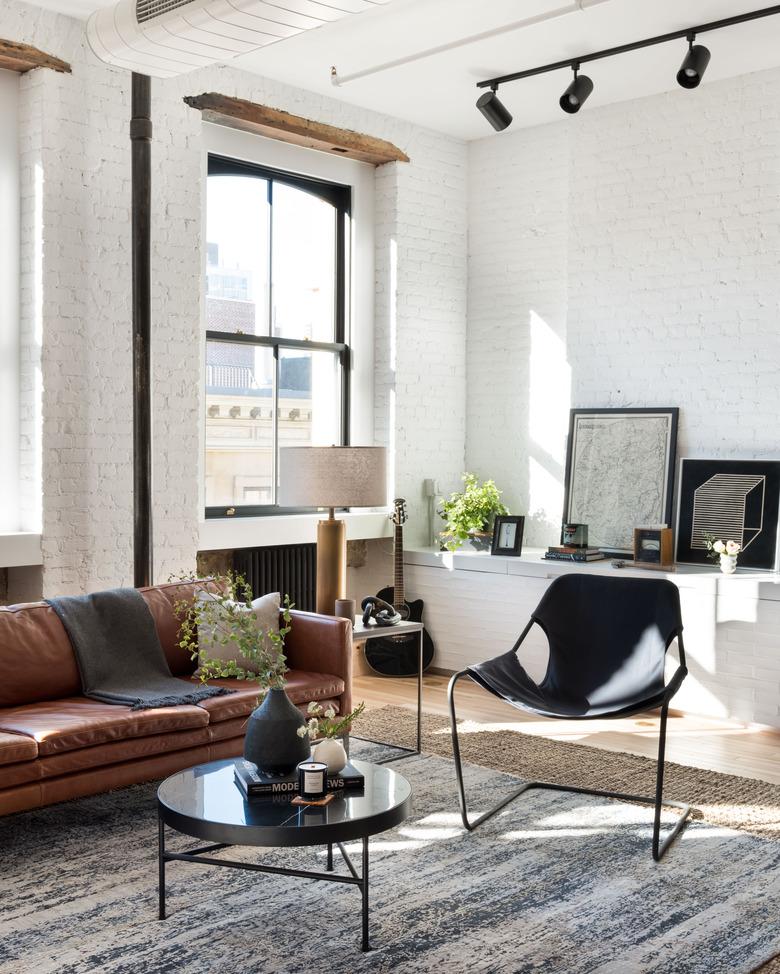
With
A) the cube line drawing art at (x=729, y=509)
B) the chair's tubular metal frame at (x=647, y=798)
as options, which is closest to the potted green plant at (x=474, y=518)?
the cube line drawing art at (x=729, y=509)

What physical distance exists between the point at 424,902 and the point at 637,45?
175 inches

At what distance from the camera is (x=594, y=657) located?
179 inches

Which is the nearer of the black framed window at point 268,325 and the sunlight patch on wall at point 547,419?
the black framed window at point 268,325

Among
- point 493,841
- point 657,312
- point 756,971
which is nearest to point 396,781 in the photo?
point 493,841

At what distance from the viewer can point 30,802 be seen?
359cm

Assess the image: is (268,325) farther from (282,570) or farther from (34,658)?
(34,658)

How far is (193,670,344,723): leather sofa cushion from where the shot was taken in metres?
4.18

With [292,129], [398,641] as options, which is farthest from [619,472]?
[292,129]

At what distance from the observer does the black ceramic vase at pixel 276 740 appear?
3234 mm

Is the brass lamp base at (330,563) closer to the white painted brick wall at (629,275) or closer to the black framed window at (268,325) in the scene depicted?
the black framed window at (268,325)

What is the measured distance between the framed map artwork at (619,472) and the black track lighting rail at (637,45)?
6.70 feet

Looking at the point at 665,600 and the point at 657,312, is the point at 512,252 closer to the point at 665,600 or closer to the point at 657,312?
the point at 657,312

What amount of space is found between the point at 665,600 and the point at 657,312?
268cm

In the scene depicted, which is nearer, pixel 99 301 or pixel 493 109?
pixel 99 301
